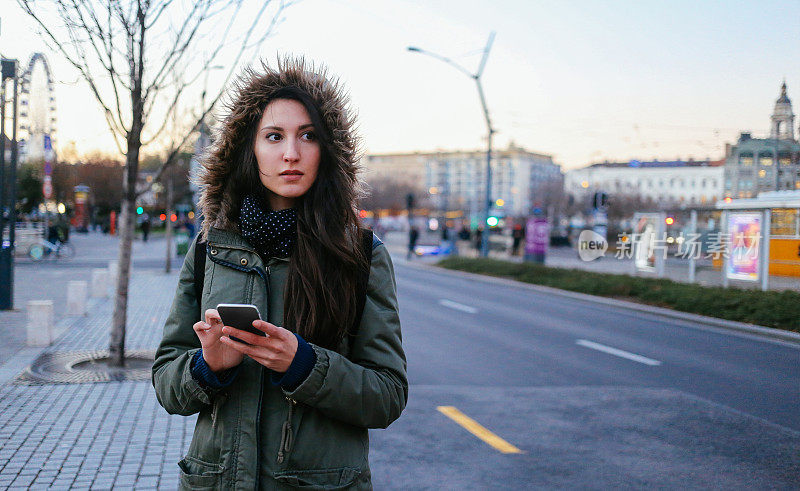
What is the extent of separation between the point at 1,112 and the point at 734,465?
12715 millimetres

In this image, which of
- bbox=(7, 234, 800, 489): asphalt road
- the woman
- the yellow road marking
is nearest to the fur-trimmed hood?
the woman

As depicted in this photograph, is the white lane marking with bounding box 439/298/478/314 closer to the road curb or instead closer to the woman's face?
the road curb


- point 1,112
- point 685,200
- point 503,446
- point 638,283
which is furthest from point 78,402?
point 685,200

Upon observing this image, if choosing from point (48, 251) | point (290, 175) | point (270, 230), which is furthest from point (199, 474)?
point (48, 251)

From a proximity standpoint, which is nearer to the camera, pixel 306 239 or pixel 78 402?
pixel 306 239

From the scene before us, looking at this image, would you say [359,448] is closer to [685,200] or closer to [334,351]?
[334,351]

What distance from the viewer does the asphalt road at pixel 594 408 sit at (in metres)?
5.27

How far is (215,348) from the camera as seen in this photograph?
5.62 feet

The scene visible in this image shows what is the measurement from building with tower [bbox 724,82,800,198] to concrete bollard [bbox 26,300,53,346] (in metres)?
15.2

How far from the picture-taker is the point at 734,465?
544 cm

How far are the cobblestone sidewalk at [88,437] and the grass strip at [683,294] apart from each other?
10.5 meters

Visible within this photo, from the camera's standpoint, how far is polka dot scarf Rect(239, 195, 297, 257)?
1873 millimetres

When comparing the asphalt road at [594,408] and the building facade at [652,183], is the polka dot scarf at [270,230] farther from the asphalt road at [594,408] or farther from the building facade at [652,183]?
the building facade at [652,183]

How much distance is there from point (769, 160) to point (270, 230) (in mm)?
21060
